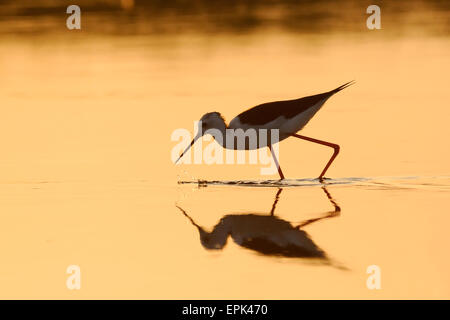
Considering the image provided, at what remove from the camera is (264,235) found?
28.8ft

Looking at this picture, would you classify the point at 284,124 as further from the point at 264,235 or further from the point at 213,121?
the point at 264,235

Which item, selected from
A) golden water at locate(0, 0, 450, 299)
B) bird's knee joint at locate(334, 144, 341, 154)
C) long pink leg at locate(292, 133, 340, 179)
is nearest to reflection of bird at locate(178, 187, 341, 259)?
golden water at locate(0, 0, 450, 299)

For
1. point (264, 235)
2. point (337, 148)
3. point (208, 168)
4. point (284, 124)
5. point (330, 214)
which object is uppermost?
point (284, 124)

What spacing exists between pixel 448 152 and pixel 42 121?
198 inches

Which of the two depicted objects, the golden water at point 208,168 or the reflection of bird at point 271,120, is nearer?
the golden water at point 208,168

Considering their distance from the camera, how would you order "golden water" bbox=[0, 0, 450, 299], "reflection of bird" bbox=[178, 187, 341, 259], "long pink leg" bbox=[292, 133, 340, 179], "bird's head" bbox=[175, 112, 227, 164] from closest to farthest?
"golden water" bbox=[0, 0, 450, 299]
"reflection of bird" bbox=[178, 187, 341, 259]
"long pink leg" bbox=[292, 133, 340, 179]
"bird's head" bbox=[175, 112, 227, 164]

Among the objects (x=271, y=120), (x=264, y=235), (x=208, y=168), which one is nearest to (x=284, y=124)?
(x=271, y=120)

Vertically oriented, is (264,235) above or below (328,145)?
below

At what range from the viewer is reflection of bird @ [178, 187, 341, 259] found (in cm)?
827

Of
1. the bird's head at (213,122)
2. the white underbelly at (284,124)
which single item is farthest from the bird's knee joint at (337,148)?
the bird's head at (213,122)

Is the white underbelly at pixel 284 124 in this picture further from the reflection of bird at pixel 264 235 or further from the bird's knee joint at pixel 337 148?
the reflection of bird at pixel 264 235

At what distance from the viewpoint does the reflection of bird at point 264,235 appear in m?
8.27

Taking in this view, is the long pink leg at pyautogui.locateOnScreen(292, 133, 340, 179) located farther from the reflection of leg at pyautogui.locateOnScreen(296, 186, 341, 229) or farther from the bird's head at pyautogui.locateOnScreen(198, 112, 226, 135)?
the reflection of leg at pyautogui.locateOnScreen(296, 186, 341, 229)

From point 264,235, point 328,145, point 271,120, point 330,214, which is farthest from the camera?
point 328,145
